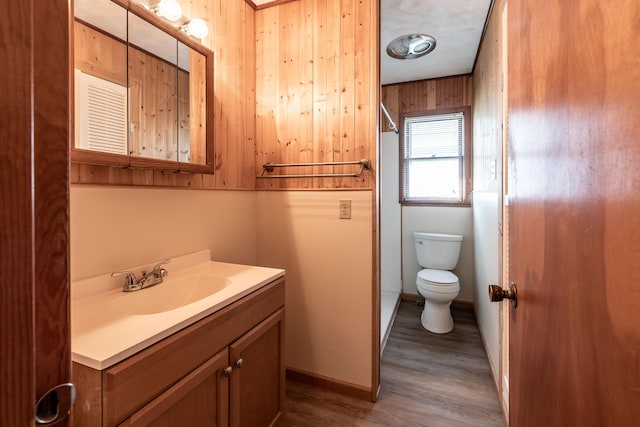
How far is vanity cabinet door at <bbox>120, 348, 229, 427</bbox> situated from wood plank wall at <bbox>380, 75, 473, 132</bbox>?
2.81 metres

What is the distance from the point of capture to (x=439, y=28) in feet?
7.57

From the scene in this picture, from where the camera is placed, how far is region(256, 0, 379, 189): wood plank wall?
1748mm

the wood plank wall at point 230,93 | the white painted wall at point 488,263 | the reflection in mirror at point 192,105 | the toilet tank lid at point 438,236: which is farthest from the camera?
the toilet tank lid at point 438,236

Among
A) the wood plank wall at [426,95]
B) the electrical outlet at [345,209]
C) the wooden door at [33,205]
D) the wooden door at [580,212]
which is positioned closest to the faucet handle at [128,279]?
the wooden door at [33,205]

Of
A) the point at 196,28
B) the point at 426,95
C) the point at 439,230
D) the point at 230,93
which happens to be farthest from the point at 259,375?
the point at 426,95

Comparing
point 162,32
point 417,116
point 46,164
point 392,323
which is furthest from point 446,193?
point 46,164

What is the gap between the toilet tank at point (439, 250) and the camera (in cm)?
303

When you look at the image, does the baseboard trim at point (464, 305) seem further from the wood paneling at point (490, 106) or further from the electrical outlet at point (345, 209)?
the electrical outlet at point (345, 209)

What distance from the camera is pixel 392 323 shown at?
283 cm

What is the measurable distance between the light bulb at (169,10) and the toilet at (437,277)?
261 centimetres

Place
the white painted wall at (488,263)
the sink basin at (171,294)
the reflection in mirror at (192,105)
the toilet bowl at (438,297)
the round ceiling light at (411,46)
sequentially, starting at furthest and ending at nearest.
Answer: the toilet bowl at (438,297)
the round ceiling light at (411,46)
the white painted wall at (488,263)
the reflection in mirror at (192,105)
the sink basin at (171,294)

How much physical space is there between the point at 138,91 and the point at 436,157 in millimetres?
2954

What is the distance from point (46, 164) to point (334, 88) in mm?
1676

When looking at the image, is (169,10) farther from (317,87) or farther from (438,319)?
(438,319)
